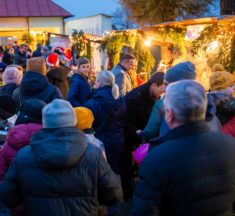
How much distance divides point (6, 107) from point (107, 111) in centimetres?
122

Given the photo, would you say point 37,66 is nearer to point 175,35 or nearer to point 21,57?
point 175,35

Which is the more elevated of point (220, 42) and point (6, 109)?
point (220, 42)

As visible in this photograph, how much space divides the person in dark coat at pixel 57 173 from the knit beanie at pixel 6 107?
1.83 m

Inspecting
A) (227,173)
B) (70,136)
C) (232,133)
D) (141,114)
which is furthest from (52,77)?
(227,173)

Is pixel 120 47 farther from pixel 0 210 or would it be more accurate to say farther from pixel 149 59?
pixel 0 210

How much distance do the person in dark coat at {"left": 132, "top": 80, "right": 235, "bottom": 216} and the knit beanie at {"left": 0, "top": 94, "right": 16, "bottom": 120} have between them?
266cm

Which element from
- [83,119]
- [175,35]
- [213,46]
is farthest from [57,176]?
[175,35]

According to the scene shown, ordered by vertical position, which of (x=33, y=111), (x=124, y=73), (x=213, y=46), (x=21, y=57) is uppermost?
(x=213, y=46)

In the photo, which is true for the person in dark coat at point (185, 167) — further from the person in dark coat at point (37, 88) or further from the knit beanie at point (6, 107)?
the person in dark coat at point (37, 88)

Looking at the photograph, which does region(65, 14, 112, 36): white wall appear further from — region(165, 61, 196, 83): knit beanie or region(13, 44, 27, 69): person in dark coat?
region(165, 61, 196, 83): knit beanie

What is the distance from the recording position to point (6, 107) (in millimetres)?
4789

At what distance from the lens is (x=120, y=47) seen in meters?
11.8

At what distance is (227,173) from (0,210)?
1.95 meters

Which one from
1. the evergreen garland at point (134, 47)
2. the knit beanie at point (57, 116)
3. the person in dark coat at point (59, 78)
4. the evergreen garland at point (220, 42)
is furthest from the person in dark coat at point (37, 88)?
the evergreen garland at point (134, 47)
